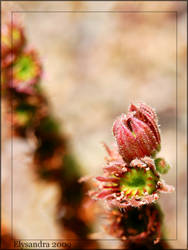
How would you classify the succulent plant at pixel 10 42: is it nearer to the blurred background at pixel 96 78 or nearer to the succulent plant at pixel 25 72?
the succulent plant at pixel 25 72

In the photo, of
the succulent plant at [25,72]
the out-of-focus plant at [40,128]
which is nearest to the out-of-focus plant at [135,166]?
the out-of-focus plant at [40,128]

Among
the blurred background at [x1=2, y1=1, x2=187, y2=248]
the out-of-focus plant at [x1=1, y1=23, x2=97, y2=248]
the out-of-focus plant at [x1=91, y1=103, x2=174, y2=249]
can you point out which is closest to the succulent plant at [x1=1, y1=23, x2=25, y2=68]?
the out-of-focus plant at [x1=1, y1=23, x2=97, y2=248]

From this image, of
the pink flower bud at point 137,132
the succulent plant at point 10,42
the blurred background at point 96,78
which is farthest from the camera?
the blurred background at point 96,78

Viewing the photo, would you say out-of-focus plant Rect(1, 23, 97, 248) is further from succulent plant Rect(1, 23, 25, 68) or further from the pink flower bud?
the pink flower bud

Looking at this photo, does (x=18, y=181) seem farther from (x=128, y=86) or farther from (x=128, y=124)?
(x=128, y=124)

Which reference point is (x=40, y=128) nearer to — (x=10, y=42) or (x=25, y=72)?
(x=25, y=72)
